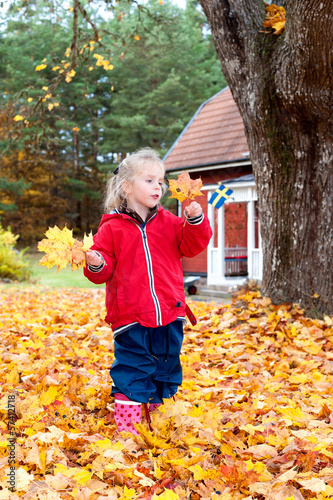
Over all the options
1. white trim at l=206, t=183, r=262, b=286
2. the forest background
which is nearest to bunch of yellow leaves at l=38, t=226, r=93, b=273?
white trim at l=206, t=183, r=262, b=286

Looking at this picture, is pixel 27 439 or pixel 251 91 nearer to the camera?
pixel 27 439

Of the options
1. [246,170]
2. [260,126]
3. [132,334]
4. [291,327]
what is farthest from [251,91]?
[246,170]

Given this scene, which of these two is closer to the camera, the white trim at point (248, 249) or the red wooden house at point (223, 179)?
the white trim at point (248, 249)

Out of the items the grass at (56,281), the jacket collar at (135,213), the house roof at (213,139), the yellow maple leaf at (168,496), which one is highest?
the house roof at (213,139)

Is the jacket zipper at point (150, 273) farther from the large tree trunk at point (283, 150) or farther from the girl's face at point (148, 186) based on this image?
the large tree trunk at point (283, 150)

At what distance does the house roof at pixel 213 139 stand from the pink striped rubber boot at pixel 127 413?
11.0 meters

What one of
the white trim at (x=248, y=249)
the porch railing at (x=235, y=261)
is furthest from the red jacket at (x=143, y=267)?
the porch railing at (x=235, y=261)

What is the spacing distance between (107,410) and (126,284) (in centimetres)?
85

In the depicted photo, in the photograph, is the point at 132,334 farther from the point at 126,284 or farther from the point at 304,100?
the point at 304,100

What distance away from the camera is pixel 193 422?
2645mm

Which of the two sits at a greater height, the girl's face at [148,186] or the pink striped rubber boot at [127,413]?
the girl's face at [148,186]

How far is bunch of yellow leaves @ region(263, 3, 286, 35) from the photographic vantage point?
4758 mm

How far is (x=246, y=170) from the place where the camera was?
13.9 meters

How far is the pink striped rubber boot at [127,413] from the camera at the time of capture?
8.76 feet
